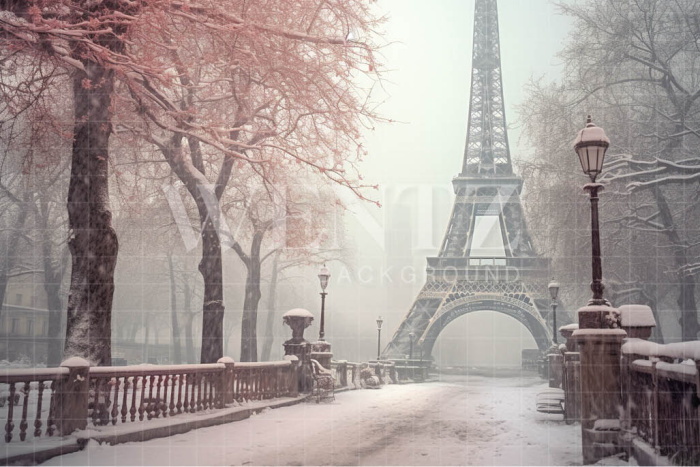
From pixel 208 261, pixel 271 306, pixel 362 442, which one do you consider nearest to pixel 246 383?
pixel 208 261

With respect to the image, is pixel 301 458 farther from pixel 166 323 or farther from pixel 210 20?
pixel 166 323

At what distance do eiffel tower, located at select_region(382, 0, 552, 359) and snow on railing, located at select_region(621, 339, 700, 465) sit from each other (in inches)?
1361

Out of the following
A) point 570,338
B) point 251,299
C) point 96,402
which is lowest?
point 96,402

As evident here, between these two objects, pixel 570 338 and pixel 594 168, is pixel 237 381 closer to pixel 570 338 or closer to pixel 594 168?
pixel 570 338

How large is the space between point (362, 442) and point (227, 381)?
402 centimetres

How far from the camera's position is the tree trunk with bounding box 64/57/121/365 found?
10.2 meters

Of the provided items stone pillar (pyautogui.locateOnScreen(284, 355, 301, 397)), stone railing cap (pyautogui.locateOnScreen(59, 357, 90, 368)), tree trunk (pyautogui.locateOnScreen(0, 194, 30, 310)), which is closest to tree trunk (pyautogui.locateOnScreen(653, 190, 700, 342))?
stone pillar (pyautogui.locateOnScreen(284, 355, 301, 397))

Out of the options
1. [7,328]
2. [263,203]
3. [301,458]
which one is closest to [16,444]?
[301,458]

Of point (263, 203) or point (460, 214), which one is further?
point (460, 214)

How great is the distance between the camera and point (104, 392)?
9281 millimetres

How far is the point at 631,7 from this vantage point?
2130 cm

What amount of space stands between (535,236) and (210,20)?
19.0 metres

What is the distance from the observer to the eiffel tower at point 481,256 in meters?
46.7

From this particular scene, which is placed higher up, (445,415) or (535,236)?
(535,236)
